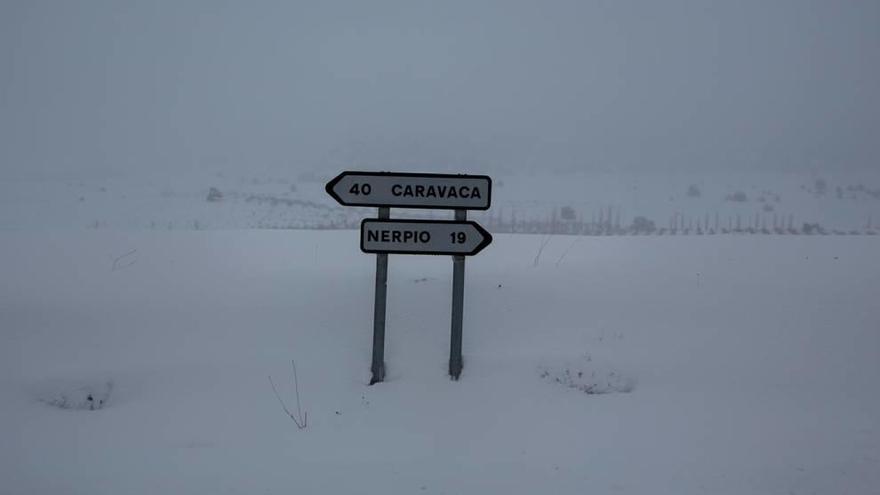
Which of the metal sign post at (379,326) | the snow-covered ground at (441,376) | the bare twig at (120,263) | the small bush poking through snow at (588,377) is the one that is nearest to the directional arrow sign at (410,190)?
the metal sign post at (379,326)

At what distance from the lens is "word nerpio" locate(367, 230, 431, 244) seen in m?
6.26

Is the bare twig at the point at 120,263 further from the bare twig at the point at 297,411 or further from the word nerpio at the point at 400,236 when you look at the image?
the word nerpio at the point at 400,236

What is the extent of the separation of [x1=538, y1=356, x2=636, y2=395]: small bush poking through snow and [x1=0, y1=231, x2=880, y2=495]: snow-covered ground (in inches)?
0.8

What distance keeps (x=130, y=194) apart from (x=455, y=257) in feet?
78.5

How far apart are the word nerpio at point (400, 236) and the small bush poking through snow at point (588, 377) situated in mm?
1696

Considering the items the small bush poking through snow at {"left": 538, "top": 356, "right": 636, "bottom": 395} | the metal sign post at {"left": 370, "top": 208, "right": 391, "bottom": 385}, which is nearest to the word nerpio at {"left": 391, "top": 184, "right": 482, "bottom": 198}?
the metal sign post at {"left": 370, "top": 208, "right": 391, "bottom": 385}

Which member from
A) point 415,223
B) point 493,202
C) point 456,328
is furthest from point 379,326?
point 493,202

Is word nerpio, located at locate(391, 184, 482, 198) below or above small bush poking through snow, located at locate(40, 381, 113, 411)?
above

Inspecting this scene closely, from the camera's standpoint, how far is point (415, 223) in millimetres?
6297

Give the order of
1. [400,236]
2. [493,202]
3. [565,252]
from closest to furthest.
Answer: [400,236] → [565,252] → [493,202]

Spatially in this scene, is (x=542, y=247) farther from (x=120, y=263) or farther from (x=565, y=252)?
(x=120, y=263)

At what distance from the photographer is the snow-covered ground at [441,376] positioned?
15.9 ft

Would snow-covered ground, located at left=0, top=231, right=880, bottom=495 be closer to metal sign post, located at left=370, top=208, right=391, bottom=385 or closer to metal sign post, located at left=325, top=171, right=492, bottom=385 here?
metal sign post, located at left=370, top=208, right=391, bottom=385

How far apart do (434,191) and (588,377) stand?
7.56ft
